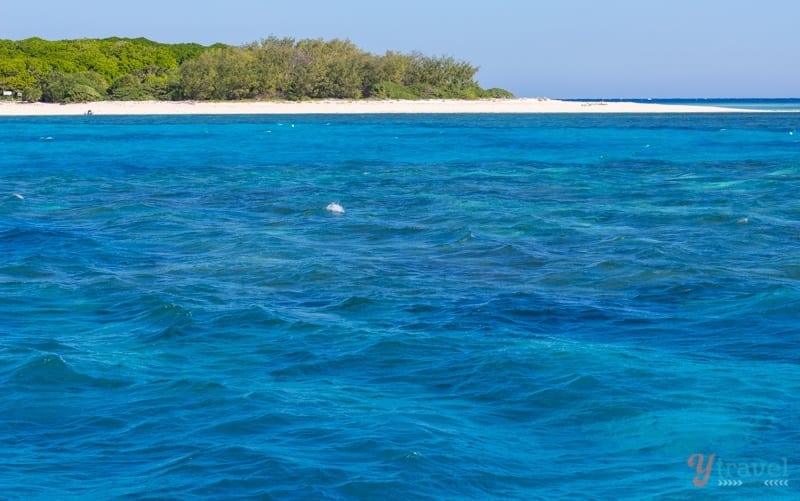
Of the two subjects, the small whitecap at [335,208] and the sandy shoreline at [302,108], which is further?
the sandy shoreline at [302,108]

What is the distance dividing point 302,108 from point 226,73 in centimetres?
1278

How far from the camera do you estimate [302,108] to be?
105 meters

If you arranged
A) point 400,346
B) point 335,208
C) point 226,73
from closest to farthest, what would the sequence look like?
point 400,346 < point 335,208 < point 226,73

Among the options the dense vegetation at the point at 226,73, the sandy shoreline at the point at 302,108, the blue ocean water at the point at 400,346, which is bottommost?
the blue ocean water at the point at 400,346

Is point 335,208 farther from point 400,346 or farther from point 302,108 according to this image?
point 302,108

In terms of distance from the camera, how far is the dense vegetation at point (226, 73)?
364 ft

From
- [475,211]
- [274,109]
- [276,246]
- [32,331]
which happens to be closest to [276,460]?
[32,331]

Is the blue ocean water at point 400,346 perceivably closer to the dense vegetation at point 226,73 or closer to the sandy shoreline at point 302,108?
the sandy shoreline at point 302,108

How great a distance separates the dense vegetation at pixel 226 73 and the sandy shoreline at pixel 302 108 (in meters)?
3.19

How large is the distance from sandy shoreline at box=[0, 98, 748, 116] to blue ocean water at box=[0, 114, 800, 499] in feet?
238

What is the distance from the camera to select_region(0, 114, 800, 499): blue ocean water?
9273mm

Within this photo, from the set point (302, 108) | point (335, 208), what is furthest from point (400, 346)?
point (302, 108)

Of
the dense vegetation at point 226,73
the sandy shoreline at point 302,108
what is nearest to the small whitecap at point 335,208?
the sandy shoreline at point 302,108

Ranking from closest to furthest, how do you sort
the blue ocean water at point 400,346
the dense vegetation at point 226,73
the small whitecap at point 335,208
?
the blue ocean water at point 400,346 < the small whitecap at point 335,208 < the dense vegetation at point 226,73
